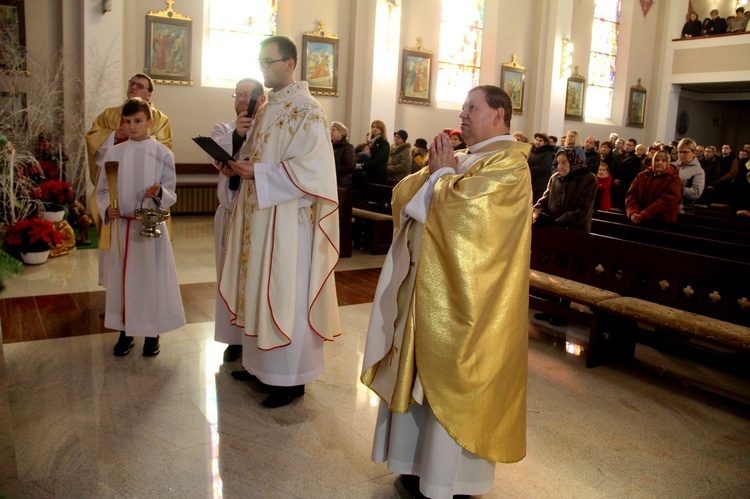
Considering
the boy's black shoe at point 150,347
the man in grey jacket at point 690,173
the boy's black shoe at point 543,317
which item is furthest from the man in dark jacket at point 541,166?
the boy's black shoe at point 150,347

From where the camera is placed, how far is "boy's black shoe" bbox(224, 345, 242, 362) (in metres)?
4.35

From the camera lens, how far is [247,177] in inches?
135

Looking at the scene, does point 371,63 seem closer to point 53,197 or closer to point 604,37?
point 53,197

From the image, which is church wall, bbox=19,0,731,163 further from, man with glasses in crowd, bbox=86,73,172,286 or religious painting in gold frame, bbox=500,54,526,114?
man with glasses in crowd, bbox=86,73,172,286

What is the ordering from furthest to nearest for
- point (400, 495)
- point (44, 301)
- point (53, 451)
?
point (44, 301) < point (53, 451) < point (400, 495)

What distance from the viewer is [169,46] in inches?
433

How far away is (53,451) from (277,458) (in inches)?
39.7

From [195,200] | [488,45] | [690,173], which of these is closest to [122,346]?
[690,173]

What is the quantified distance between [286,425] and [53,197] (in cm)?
569

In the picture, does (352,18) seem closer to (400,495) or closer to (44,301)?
(44,301)

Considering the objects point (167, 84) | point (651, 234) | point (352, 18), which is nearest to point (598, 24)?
point (352, 18)

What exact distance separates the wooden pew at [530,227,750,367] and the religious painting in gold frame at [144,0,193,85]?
7732 millimetres

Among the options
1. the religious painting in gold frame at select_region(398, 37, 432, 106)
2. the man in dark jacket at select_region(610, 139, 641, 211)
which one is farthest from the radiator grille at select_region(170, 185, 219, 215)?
the man in dark jacket at select_region(610, 139, 641, 211)

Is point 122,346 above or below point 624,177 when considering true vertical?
below
